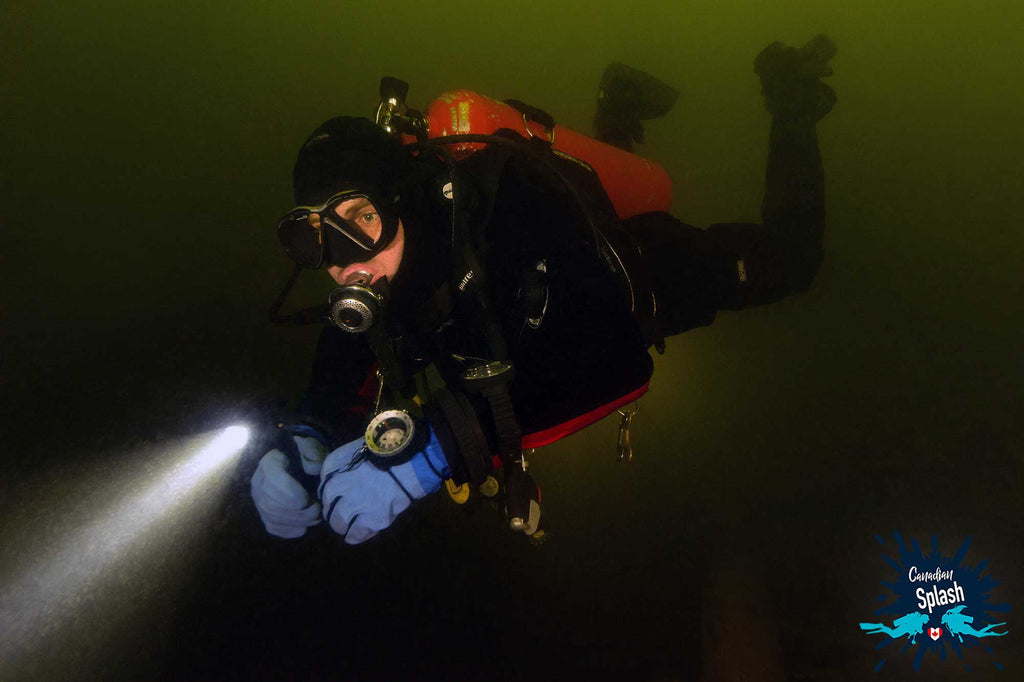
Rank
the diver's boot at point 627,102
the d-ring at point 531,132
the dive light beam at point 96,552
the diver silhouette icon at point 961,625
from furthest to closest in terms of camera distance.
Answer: the diver's boot at point 627,102
the dive light beam at point 96,552
the diver silhouette icon at point 961,625
the d-ring at point 531,132

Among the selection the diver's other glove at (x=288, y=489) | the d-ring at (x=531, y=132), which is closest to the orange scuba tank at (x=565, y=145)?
the d-ring at (x=531, y=132)

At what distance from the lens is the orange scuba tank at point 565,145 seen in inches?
72.0

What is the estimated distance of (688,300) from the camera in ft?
6.73

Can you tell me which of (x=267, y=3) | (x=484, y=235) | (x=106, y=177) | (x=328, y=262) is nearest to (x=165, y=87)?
(x=106, y=177)

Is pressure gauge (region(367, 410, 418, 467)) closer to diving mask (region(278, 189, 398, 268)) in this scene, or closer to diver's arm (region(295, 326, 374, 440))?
diving mask (region(278, 189, 398, 268))

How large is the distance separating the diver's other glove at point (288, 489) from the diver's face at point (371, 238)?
2.55ft

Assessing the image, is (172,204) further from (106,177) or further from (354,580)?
(354,580)

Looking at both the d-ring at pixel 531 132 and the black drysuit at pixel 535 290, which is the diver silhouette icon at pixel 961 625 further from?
the d-ring at pixel 531 132

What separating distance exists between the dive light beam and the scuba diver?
75.1 inches

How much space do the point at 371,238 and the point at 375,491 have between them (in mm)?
943

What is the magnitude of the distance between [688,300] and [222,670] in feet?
15.0

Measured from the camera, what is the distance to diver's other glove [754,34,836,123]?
8.29 ft

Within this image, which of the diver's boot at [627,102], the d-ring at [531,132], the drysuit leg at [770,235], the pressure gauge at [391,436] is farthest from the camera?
the diver's boot at [627,102]

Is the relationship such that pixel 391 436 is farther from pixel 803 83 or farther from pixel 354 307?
pixel 803 83
